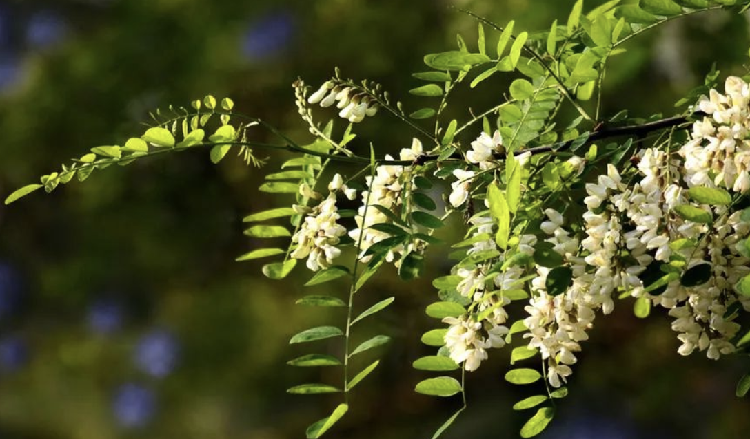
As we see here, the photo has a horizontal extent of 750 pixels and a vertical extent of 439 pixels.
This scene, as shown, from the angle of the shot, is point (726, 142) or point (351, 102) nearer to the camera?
point (726, 142)

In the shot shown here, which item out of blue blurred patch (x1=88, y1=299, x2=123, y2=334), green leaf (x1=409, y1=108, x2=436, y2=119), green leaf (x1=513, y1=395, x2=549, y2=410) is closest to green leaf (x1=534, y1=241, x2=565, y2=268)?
green leaf (x1=513, y1=395, x2=549, y2=410)

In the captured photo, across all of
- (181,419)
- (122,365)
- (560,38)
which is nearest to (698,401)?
(181,419)

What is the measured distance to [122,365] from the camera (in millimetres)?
3049

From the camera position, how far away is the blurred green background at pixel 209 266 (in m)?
2.73

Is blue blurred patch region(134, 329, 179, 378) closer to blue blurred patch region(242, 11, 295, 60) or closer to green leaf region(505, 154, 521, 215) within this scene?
blue blurred patch region(242, 11, 295, 60)

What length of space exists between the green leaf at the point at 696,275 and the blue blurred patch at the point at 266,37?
2375mm

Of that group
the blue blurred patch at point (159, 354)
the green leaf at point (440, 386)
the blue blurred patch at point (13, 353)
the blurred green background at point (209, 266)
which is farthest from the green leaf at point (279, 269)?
the blue blurred patch at point (13, 353)

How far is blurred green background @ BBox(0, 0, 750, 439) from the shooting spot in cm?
273

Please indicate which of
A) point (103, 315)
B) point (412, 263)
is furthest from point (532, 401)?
point (103, 315)

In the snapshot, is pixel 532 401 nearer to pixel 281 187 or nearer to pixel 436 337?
pixel 436 337

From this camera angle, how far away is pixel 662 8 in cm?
76

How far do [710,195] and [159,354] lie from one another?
96.3 inches

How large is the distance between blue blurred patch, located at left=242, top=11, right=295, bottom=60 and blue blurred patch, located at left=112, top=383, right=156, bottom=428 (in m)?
0.94

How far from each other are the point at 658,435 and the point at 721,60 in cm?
96
